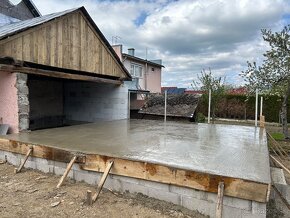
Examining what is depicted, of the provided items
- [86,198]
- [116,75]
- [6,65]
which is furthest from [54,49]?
[86,198]

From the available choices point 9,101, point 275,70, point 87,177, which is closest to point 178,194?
point 87,177

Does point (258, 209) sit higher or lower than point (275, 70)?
lower

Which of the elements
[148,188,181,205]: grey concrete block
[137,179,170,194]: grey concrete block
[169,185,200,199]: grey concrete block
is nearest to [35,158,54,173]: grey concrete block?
[137,179,170,194]: grey concrete block

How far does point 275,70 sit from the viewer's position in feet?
32.8

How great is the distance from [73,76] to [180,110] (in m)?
5.23

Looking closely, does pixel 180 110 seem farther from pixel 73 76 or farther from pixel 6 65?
pixel 6 65

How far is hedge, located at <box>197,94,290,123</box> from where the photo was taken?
51.4 ft

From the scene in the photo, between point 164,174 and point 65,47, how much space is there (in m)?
5.46

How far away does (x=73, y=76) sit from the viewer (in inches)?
305

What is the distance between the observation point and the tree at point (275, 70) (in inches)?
381

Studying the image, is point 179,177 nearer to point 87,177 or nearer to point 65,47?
point 87,177

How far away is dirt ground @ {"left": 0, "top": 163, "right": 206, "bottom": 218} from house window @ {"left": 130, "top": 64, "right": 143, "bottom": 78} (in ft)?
48.7

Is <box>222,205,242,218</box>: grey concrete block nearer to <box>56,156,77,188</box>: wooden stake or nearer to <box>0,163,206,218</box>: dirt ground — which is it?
<box>0,163,206,218</box>: dirt ground

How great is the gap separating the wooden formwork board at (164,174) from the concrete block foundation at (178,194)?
0.27ft
